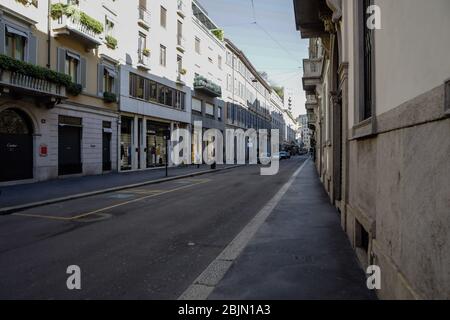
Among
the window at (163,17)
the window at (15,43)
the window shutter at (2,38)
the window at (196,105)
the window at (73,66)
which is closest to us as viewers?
the window shutter at (2,38)

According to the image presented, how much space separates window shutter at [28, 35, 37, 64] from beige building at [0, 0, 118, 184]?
4 centimetres

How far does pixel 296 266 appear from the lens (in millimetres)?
4824

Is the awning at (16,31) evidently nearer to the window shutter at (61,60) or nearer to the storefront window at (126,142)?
the window shutter at (61,60)

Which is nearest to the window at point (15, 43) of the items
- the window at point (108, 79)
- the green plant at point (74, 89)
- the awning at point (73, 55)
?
the green plant at point (74, 89)

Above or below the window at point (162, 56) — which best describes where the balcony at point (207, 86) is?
below

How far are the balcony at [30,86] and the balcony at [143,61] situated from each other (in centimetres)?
929

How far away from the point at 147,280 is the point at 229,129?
42.5 metres

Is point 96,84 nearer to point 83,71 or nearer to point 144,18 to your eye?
point 83,71

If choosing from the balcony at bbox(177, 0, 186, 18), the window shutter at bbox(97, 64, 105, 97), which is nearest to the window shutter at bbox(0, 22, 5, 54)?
the window shutter at bbox(97, 64, 105, 97)

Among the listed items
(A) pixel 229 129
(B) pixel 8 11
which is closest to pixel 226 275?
Answer: (B) pixel 8 11

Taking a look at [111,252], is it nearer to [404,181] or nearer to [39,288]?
[39,288]

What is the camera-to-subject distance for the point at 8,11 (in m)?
15.2

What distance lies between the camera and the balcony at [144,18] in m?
26.2

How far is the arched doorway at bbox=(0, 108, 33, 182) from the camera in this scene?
15.6 meters
